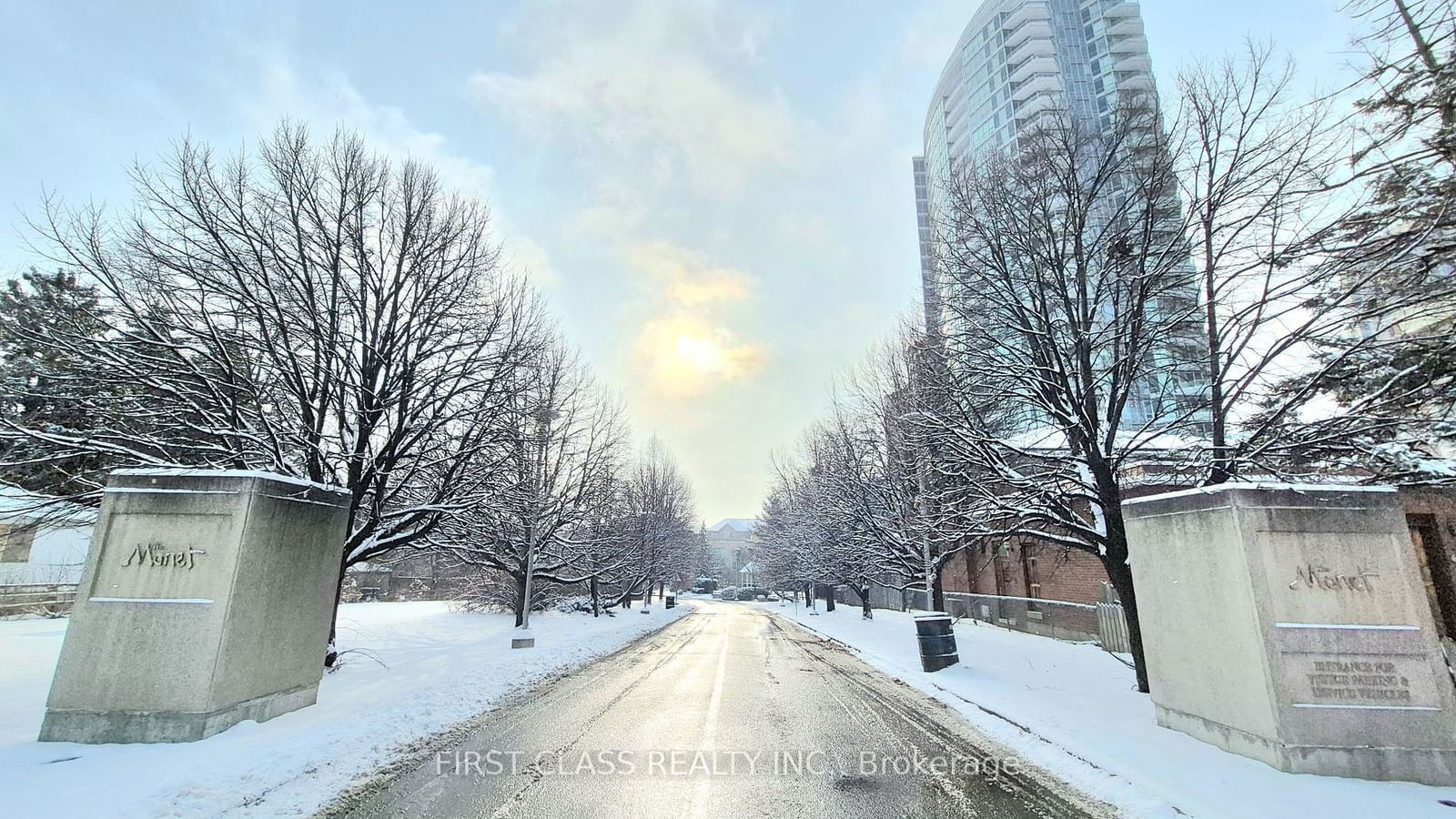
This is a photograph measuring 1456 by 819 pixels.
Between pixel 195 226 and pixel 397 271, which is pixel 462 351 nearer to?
pixel 397 271

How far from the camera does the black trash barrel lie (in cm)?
1240

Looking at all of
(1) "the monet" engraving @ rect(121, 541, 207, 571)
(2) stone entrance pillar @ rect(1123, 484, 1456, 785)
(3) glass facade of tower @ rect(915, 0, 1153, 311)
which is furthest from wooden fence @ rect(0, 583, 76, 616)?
(3) glass facade of tower @ rect(915, 0, 1153, 311)

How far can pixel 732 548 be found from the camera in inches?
6097

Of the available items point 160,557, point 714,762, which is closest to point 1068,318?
point 714,762

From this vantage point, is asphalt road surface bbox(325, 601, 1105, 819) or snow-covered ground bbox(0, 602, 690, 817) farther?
asphalt road surface bbox(325, 601, 1105, 819)

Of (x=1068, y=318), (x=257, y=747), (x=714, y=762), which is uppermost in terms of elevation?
(x=1068, y=318)

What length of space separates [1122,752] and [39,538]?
127ft

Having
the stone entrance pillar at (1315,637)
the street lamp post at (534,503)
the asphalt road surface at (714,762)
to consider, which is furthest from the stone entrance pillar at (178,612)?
the stone entrance pillar at (1315,637)

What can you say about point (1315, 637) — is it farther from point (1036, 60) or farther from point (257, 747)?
point (1036, 60)

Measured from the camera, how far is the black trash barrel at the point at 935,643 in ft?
40.7

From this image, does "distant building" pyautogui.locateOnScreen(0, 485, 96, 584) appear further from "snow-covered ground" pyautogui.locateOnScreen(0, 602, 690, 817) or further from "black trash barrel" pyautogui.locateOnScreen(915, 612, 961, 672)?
"black trash barrel" pyautogui.locateOnScreen(915, 612, 961, 672)

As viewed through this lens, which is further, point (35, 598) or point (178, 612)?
point (35, 598)

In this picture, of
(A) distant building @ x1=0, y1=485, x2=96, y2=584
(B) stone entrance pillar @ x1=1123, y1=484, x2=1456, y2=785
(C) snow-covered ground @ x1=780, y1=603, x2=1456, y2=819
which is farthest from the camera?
(A) distant building @ x1=0, y1=485, x2=96, y2=584

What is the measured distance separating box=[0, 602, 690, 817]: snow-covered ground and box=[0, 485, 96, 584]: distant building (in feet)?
7.75
